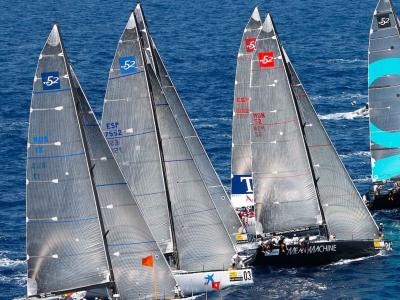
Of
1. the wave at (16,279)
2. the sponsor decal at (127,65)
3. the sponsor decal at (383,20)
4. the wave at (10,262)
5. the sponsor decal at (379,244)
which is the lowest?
the wave at (16,279)

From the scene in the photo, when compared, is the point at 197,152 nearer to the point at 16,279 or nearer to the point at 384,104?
the point at 16,279

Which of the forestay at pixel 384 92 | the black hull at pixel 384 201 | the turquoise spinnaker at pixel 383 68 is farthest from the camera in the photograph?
the turquoise spinnaker at pixel 383 68

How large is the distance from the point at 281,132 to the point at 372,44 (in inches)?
758

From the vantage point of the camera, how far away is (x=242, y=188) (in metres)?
110

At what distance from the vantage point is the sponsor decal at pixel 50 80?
80938mm

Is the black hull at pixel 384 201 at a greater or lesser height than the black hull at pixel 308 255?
greater

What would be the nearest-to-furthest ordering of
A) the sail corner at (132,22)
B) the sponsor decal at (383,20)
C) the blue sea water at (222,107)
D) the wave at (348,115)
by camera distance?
the sail corner at (132,22) < the blue sea water at (222,107) < the sponsor decal at (383,20) < the wave at (348,115)

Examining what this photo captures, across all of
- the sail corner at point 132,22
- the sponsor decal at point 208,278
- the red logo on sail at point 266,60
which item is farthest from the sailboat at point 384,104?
the sail corner at point 132,22

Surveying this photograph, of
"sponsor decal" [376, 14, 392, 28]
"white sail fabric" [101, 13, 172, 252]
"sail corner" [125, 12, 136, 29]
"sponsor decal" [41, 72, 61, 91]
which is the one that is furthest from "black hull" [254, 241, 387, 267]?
"sponsor decal" [41, 72, 61, 91]

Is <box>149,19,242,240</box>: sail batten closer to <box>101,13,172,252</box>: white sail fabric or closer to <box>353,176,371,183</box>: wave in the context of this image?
<box>101,13,172,252</box>: white sail fabric

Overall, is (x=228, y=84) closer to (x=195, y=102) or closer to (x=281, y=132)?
(x=195, y=102)

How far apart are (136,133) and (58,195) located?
12.3 meters

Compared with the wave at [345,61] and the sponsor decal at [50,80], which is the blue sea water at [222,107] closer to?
the wave at [345,61]

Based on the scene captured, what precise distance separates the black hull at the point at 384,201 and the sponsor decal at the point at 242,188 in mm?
11939
